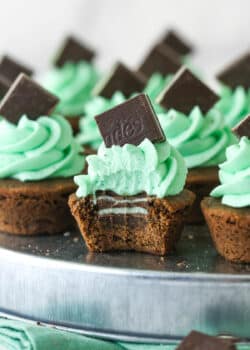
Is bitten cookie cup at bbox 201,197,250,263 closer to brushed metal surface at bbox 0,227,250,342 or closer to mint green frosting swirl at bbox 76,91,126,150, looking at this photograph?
brushed metal surface at bbox 0,227,250,342

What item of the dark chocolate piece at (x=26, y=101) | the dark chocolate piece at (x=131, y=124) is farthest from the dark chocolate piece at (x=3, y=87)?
the dark chocolate piece at (x=131, y=124)

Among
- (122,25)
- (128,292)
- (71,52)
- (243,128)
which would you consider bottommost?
(122,25)

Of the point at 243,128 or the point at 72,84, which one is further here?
the point at 72,84

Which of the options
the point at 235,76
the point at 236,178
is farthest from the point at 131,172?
the point at 235,76

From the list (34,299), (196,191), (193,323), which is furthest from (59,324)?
(196,191)

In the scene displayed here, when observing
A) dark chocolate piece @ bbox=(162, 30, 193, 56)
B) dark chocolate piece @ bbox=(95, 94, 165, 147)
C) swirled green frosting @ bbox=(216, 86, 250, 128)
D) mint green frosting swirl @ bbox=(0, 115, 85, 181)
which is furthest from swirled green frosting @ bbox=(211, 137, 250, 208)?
dark chocolate piece @ bbox=(162, 30, 193, 56)

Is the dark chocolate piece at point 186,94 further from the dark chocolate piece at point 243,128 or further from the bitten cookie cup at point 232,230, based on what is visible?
the bitten cookie cup at point 232,230

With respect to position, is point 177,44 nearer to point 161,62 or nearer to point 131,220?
point 161,62
